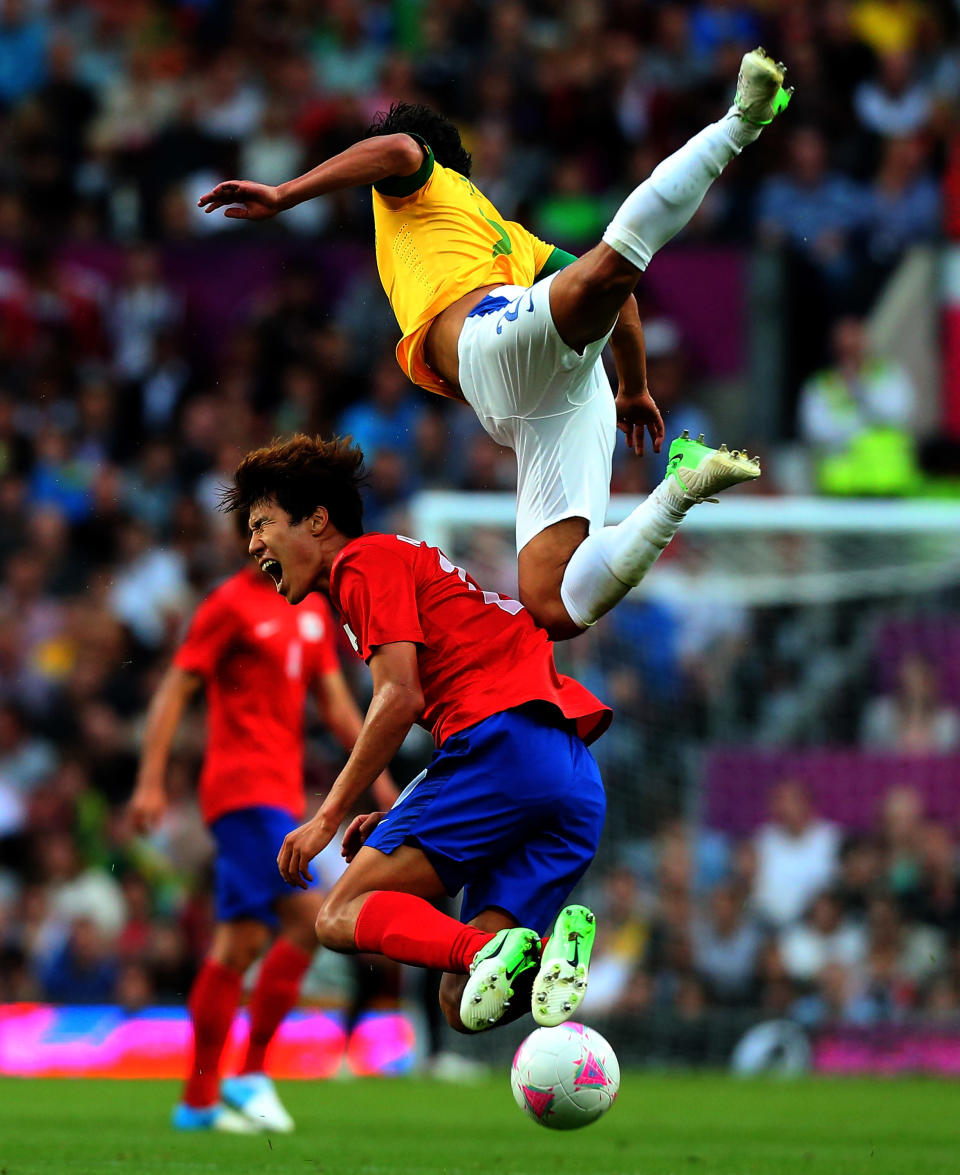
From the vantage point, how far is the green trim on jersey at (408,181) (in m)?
6.54

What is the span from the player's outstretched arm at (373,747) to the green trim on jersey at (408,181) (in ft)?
5.15

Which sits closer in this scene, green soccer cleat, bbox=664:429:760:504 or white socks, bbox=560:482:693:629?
green soccer cleat, bbox=664:429:760:504

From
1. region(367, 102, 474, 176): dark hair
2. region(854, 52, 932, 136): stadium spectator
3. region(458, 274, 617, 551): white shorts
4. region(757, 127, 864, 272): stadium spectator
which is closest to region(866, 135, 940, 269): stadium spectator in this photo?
region(757, 127, 864, 272): stadium spectator

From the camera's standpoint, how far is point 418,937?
5.79m

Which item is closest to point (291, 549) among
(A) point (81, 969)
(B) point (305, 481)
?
(B) point (305, 481)

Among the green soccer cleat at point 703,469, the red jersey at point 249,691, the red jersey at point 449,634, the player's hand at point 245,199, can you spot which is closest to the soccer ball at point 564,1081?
the red jersey at point 449,634

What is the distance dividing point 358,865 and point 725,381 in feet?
30.7

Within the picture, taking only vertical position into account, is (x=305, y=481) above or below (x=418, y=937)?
above

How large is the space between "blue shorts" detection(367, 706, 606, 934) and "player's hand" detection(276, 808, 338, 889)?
17.3 inches

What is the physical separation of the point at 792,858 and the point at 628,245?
7.36m

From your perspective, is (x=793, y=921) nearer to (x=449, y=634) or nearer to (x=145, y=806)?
(x=145, y=806)

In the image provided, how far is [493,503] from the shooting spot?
12.8 m

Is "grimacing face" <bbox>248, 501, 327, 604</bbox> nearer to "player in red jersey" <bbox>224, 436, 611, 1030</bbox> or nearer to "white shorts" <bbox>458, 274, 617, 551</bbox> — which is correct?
"player in red jersey" <bbox>224, 436, 611, 1030</bbox>

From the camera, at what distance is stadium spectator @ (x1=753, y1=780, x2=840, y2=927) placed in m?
12.6
